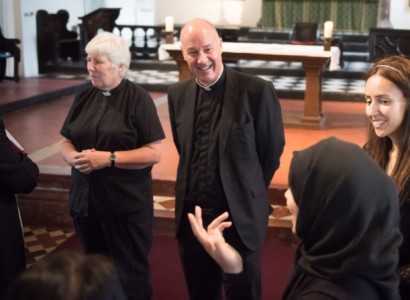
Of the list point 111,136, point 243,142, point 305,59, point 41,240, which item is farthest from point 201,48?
point 305,59

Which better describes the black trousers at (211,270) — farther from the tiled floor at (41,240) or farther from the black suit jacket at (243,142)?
the tiled floor at (41,240)

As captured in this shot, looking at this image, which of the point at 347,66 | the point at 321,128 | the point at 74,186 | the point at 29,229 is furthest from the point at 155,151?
the point at 347,66

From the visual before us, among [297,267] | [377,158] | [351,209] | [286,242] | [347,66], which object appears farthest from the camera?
[347,66]

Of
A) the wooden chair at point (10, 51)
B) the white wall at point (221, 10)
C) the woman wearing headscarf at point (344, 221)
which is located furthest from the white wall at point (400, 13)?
the woman wearing headscarf at point (344, 221)

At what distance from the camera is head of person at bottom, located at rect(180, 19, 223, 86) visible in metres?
2.50

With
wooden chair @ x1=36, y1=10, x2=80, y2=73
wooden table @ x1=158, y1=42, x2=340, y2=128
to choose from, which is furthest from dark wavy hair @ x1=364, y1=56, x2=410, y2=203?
wooden chair @ x1=36, y1=10, x2=80, y2=73

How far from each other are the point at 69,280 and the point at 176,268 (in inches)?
114

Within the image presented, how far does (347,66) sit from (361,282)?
1030 cm

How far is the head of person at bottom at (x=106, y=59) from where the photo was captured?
8.66ft

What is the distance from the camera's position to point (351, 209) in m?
1.37

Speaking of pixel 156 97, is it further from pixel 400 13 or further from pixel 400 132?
pixel 400 13

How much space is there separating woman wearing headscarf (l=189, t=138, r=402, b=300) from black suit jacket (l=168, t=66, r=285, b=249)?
1039mm

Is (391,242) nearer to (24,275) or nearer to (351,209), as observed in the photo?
(351,209)

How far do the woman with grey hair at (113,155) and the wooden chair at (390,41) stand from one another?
7.18 metres
